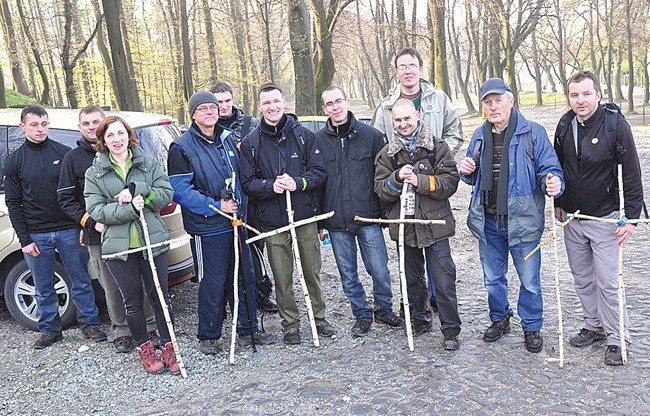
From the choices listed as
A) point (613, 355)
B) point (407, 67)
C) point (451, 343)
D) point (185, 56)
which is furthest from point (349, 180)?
point (185, 56)

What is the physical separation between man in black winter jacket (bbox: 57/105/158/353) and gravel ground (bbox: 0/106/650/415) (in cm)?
26

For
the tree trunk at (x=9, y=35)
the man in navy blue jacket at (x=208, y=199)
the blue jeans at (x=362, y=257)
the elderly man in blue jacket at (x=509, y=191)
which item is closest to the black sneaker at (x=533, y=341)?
the elderly man in blue jacket at (x=509, y=191)

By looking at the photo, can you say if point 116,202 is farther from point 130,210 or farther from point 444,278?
point 444,278

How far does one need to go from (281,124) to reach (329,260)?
350cm

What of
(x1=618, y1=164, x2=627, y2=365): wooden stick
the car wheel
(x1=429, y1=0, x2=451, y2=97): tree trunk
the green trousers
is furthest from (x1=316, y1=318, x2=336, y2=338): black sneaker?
(x1=429, y1=0, x2=451, y2=97): tree trunk

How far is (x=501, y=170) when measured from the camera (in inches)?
187

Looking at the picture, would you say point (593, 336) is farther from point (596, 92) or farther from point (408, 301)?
point (596, 92)

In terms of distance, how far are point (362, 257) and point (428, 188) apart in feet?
3.30

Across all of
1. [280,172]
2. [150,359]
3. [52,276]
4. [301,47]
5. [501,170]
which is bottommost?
[150,359]

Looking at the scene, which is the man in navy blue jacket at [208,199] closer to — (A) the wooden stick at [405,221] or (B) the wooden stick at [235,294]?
(B) the wooden stick at [235,294]

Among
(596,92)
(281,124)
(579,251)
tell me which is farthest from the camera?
(281,124)

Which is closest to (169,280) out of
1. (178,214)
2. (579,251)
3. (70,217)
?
(178,214)

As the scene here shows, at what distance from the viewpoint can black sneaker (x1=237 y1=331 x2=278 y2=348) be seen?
5348mm

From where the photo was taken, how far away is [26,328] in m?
6.11
